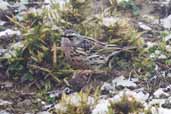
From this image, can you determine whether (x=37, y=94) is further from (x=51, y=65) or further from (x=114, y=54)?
(x=114, y=54)

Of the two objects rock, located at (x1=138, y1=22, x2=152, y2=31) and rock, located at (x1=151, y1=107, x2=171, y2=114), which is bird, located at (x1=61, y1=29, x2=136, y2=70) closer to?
rock, located at (x1=138, y1=22, x2=152, y2=31)

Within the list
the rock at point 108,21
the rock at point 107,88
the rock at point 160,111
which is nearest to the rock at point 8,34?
the rock at point 108,21

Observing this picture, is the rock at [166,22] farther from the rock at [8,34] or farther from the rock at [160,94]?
the rock at [8,34]

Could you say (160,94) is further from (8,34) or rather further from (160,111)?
(8,34)

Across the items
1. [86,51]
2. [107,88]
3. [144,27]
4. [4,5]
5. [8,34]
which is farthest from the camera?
[4,5]

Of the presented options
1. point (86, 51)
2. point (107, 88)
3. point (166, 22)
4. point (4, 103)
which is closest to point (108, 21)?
point (86, 51)

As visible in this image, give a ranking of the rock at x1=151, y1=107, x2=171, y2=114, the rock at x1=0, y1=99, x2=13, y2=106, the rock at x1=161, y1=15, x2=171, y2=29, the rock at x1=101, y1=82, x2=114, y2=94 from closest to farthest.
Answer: the rock at x1=151, y1=107, x2=171, y2=114, the rock at x1=0, y1=99, x2=13, y2=106, the rock at x1=101, y1=82, x2=114, y2=94, the rock at x1=161, y1=15, x2=171, y2=29

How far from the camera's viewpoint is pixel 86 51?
375cm

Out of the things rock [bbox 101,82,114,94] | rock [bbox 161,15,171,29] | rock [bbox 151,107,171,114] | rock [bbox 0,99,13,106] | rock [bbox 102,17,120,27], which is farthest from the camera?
rock [bbox 161,15,171,29]

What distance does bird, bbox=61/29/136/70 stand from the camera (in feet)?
11.8

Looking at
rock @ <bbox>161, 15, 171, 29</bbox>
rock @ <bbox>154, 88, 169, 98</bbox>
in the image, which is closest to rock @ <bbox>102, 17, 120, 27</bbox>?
rock @ <bbox>161, 15, 171, 29</bbox>

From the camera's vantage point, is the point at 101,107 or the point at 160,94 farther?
the point at 160,94

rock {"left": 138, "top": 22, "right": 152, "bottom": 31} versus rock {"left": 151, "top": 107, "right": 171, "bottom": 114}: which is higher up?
rock {"left": 138, "top": 22, "right": 152, "bottom": 31}

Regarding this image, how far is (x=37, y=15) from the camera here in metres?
3.84
